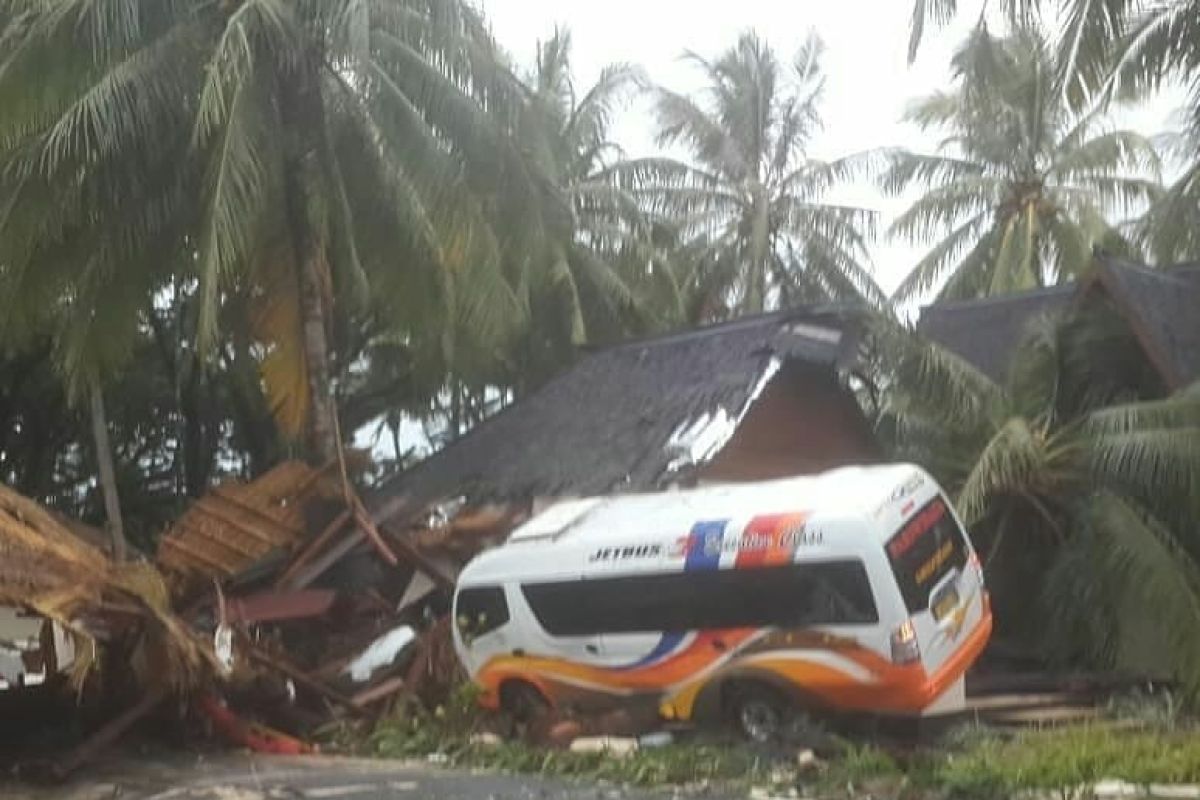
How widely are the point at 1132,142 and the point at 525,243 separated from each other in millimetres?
11704

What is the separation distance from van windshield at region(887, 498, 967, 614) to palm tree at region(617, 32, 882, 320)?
1404 centimetres

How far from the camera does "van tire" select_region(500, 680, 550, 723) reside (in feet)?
46.1

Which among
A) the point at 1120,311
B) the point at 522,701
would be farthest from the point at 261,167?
the point at 1120,311

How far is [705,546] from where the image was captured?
13039 mm

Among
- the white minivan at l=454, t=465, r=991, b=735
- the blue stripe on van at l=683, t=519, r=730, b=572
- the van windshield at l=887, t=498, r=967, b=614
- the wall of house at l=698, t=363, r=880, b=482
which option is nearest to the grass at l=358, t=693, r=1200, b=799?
the white minivan at l=454, t=465, r=991, b=735

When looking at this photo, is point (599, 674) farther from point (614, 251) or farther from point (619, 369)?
point (614, 251)

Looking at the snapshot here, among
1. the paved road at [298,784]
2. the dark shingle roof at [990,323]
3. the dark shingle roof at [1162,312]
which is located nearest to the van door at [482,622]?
the paved road at [298,784]

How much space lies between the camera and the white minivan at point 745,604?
40.1 feet

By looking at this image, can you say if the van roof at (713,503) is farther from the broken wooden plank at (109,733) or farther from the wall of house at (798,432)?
the broken wooden plank at (109,733)

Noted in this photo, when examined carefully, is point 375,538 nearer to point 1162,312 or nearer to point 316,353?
point 316,353

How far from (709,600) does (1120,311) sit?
667 cm

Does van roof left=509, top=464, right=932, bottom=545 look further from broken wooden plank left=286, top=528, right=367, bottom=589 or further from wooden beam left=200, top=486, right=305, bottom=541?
wooden beam left=200, top=486, right=305, bottom=541

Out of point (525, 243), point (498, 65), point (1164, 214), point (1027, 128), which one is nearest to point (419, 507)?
point (525, 243)

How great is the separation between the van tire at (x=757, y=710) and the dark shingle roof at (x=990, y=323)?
22.4 feet
